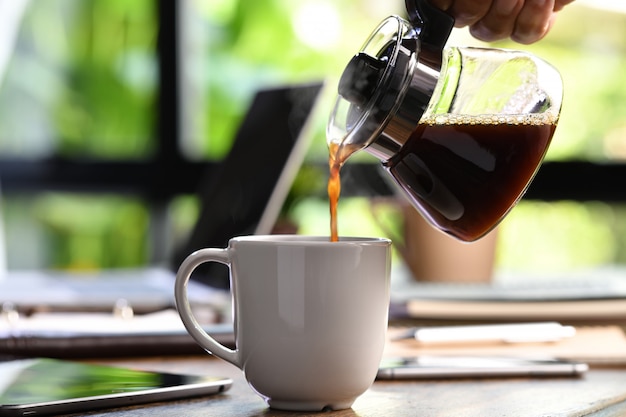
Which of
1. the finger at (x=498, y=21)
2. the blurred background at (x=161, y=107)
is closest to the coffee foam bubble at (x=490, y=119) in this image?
the finger at (x=498, y=21)

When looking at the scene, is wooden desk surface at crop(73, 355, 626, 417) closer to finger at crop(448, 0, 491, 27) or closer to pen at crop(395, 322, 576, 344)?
pen at crop(395, 322, 576, 344)

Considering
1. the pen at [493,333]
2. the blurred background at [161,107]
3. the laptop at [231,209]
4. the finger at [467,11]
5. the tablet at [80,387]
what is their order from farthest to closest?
the blurred background at [161,107] < the laptop at [231,209] < the pen at [493,333] < the finger at [467,11] < the tablet at [80,387]

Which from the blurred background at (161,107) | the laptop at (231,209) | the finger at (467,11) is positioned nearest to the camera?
the finger at (467,11)

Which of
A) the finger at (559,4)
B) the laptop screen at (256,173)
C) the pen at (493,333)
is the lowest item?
the pen at (493,333)

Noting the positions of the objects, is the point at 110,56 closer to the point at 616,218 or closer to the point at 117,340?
the point at 616,218

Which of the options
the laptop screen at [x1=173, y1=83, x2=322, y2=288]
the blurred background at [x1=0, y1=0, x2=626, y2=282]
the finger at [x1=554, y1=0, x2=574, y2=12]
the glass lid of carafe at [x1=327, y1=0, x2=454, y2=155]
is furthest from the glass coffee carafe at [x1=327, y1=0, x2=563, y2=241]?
the blurred background at [x1=0, y1=0, x2=626, y2=282]

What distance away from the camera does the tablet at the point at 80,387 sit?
0.62 m

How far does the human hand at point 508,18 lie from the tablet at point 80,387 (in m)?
0.36

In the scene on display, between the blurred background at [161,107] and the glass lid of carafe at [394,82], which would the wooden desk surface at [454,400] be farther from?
the blurred background at [161,107]

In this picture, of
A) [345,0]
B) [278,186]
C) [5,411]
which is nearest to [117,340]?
[5,411]

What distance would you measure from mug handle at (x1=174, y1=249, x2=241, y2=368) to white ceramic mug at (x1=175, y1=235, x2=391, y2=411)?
0.02 meters

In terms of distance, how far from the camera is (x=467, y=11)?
76 centimetres

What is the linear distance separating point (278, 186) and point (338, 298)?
551mm

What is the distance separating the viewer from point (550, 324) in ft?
3.09
